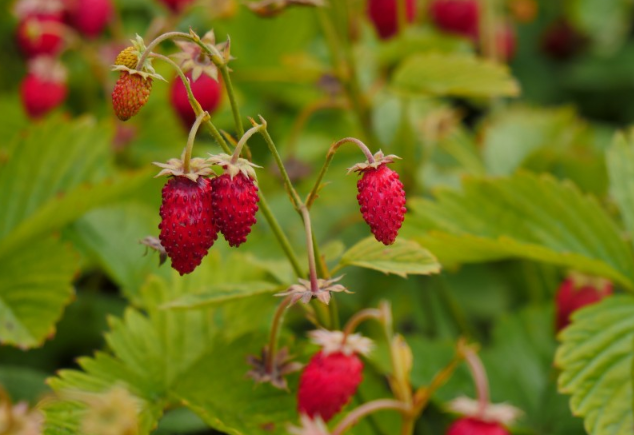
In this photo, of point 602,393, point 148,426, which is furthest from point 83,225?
point 602,393

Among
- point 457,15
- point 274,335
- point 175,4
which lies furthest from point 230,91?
point 457,15

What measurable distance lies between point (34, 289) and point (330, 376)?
79cm

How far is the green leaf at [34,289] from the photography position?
68.1 inches

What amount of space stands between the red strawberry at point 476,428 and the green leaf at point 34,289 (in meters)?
0.83

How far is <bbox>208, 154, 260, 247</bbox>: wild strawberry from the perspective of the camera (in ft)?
3.87

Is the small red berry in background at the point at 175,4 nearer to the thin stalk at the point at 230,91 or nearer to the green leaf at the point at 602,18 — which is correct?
the thin stalk at the point at 230,91

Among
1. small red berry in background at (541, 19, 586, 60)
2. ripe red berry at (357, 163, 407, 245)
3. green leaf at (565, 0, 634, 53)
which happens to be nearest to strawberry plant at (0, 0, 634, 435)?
ripe red berry at (357, 163, 407, 245)

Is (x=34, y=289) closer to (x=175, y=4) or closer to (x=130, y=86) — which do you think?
(x=130, y=86)

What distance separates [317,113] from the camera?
292 centimetres

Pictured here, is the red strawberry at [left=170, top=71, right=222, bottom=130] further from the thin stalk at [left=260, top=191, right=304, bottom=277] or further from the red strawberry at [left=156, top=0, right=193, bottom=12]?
the thin stalk at [left=260, top=191, right=304, bottom=277]

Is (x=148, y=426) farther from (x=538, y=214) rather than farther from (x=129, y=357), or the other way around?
(x=538, y=214)

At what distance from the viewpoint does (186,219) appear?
3.86 ft

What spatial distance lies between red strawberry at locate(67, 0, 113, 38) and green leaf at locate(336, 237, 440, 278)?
1.50 metres

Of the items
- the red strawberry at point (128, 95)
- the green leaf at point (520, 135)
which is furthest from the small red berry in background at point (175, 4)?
the red strawberry at point (128, 95)
